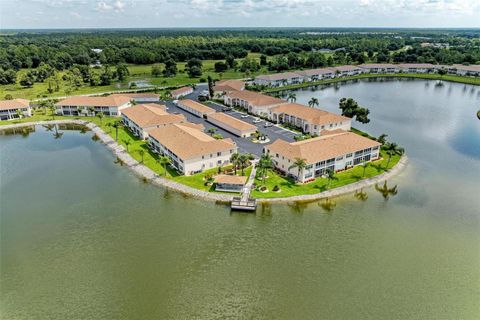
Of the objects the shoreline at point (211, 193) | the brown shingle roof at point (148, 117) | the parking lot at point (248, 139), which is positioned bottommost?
the shoreline at point (211, 193)

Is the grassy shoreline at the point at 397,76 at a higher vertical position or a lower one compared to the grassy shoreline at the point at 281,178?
higher

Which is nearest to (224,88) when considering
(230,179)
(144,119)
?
(144,119)

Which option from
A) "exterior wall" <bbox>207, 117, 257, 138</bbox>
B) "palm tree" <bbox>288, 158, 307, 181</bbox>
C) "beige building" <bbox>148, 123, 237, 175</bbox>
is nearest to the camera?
"palm tree" <bbox>288, 158, 307, 181</bbox>

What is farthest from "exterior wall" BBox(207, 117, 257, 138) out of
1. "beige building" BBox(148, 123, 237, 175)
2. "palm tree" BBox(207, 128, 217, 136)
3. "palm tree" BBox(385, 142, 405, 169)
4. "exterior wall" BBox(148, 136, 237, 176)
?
"palm tree" BBox(385, 142, 405, 169)

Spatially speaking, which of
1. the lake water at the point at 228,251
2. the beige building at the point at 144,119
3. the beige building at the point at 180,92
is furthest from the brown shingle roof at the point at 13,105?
the beige building at the point at 180,92

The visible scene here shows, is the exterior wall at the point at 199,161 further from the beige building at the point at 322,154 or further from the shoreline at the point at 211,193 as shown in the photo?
the beige building at the point at 322,154

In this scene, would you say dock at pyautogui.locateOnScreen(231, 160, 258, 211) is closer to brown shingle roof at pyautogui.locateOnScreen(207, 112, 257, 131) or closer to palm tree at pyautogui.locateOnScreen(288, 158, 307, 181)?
palm tree at pyautogui.locateOnScreen(288, 158, 307, 181)
